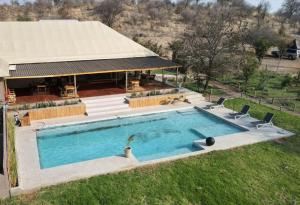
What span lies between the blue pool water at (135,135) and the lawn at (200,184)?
2039 millimetres

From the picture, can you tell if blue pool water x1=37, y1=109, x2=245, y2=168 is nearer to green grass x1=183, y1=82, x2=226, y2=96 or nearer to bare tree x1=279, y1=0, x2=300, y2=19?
green grass x1=183, y1=82, x2=226, y2=96

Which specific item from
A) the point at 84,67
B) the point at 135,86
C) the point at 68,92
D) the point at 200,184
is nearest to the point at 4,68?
the point at 68,92

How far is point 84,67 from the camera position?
20.0 meters

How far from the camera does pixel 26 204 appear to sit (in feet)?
32.3

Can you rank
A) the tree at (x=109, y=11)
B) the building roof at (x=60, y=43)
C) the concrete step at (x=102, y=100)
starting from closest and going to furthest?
1. the concrete step at (x=102, y=100)
2. the building roof at (x=60, y=43)
3. the tree at (x=109, y=11)

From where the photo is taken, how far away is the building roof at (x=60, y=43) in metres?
20.6

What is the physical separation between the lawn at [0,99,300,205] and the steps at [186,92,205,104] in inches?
320

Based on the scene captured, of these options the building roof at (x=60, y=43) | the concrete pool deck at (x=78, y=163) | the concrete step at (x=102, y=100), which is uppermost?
the building roof at (x=60, y=43)

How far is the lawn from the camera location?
10430 millimetres

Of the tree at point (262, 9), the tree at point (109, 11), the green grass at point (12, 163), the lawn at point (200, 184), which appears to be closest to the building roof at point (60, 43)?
the green grass at point (12, 163)

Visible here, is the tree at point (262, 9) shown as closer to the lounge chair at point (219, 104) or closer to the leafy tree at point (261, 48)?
the leafy tree at point (261, 48)

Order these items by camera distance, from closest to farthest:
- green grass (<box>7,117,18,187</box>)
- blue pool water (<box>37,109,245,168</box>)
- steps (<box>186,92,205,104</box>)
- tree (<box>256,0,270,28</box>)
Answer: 1. green grass (<box>7,117,18,187</box>)
2. blue pool water (<box>37,109,245,168</box>)
3. steps (<box>186,92,205,104</box>)
4. tree (<box>256,0,270,28</box>)

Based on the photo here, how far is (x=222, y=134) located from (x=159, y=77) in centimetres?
1276

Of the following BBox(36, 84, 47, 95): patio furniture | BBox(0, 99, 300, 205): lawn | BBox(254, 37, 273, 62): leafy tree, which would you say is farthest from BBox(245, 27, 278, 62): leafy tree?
BBox(36, 84, 47, 95): patio furniture
